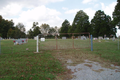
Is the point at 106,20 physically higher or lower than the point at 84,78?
higher

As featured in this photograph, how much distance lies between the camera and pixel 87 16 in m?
65.1

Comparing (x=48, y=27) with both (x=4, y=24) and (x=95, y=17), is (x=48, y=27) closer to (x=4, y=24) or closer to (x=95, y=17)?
(x=4, y=24)

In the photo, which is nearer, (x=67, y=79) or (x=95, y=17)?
(x=67, y=79)

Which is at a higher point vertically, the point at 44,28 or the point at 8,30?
the point at 44,28

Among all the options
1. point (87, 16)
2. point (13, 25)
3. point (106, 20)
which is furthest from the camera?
point (13, 25)

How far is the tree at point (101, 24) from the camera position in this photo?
190ft

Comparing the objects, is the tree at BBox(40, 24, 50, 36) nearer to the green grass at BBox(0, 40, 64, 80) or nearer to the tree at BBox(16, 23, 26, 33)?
the tree at BBox(16, 23, 26, 33)

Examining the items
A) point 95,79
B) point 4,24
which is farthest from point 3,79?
point 4,24

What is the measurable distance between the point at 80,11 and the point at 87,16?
6.25 m

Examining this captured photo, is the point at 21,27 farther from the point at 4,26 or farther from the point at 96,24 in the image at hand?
the point at 96,24

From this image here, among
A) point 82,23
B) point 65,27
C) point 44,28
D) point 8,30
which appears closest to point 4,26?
point 8,30

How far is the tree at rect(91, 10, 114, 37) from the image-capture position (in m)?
57.9

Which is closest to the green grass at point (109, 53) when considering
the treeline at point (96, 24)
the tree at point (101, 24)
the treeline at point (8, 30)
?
the treeline at point (96, 24)

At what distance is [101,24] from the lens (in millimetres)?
58156
